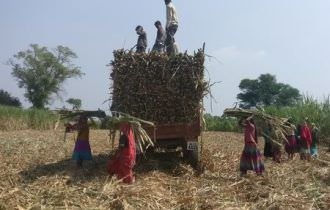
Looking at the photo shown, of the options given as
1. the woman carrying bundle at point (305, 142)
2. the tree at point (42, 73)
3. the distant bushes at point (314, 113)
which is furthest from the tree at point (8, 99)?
the woman carrying bundle at point (305, 142)

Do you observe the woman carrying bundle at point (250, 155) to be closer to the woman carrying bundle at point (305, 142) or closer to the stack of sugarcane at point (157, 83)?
the stack of sugarcane at point (157, 83)

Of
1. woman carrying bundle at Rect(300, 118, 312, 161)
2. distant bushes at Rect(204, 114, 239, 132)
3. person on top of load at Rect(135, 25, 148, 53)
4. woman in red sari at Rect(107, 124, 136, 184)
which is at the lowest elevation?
woman in red sari at Rect(107, 124, 136, 184)

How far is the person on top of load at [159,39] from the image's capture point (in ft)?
42.2

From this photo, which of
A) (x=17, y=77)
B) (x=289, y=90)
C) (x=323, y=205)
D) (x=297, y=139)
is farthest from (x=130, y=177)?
(x=17, y=77)

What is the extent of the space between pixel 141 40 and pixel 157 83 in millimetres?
1620

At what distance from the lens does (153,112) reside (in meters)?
11.7

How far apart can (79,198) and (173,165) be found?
14.5 ft

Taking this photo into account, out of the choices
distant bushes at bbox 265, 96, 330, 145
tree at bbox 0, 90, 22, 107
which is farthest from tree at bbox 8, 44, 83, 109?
distant bushes at bbox 265, 96, 330, 145

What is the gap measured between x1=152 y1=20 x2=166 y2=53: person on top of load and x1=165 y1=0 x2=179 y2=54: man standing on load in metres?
0.17

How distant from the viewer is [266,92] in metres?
65.9

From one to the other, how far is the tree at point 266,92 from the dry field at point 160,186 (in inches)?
2048

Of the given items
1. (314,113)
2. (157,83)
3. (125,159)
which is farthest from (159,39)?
(314,113)

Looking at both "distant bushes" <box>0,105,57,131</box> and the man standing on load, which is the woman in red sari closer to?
the man standing on load

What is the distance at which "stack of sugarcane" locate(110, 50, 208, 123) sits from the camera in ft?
38.0
